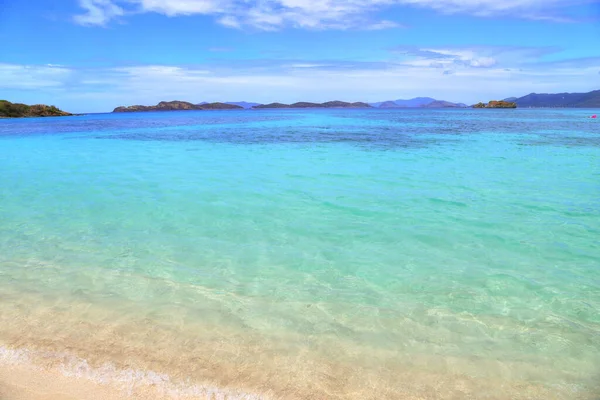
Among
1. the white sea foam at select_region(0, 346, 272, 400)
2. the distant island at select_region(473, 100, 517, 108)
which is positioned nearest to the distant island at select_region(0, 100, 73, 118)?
the white sea foam at select_region(0, 346, 272, 400)

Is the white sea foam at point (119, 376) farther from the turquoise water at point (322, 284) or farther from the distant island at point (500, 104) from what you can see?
the distant island at point (500, 104)

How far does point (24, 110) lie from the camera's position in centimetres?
10006

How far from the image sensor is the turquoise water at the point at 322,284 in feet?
14.1

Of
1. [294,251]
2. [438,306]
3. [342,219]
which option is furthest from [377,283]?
[342,219]

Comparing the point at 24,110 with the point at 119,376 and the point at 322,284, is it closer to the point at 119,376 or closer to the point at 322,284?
the point at 322,284

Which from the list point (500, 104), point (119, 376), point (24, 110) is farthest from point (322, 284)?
point (500, 104)

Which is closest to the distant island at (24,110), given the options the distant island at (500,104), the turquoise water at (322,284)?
the turquoise water at (322,284)

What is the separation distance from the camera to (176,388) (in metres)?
3.91

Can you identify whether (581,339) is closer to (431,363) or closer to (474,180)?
(431,363)

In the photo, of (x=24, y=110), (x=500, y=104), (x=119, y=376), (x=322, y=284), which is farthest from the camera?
(x=500, y=104)

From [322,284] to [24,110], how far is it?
119 meters

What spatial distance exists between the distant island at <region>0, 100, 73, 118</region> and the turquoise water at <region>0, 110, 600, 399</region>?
10272 centimetres

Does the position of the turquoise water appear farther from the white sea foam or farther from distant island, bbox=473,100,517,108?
distant island, bbox=473,100,517,108

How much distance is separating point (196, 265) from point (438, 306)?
4073 mm
